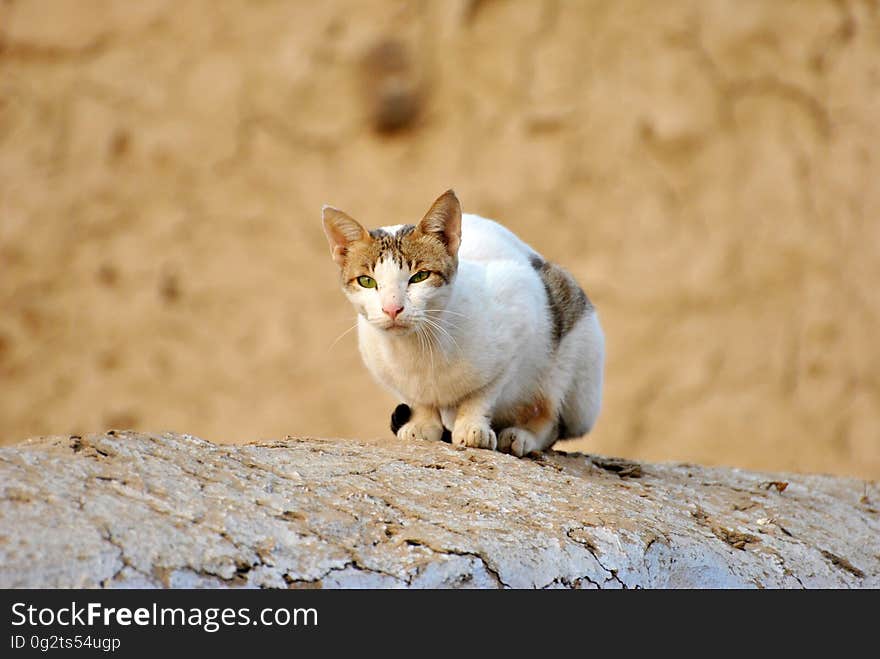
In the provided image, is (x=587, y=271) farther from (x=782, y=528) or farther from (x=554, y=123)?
(x=782, y=528)

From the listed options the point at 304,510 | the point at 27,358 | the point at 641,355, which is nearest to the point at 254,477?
the point at 304,510

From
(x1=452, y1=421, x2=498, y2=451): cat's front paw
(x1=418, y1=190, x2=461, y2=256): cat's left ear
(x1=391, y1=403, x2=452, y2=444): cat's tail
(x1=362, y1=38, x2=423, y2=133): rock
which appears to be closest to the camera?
(x1=418, y1=190, x2=461, y2=256): cat's left ear

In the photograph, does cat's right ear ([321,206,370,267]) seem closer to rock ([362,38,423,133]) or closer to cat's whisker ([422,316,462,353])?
cat's whisker ([422,316,462,353])

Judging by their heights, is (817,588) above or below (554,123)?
below

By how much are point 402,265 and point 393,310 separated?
0.48 feet

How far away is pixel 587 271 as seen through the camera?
6.35 meters

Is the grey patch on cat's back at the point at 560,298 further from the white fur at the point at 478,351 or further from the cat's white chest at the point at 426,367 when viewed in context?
the cat's white chest at the point at 426,367

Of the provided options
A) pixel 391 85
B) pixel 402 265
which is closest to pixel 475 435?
pixel 402 265

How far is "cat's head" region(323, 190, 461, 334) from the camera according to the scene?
287 centimetres

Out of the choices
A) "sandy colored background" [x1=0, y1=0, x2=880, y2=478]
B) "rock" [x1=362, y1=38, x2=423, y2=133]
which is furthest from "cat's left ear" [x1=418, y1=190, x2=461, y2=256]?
"rock" [x1=362, y1=38, x2=423, y2=133]

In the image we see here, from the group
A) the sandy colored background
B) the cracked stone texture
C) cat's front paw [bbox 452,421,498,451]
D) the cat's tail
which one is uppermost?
the sandy colored background

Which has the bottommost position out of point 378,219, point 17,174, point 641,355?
point 641,355

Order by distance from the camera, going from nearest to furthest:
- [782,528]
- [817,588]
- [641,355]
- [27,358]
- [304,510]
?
[304,510], [817,588], [782,528], [641,355], [27,358]

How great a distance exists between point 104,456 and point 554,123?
4629 mm
